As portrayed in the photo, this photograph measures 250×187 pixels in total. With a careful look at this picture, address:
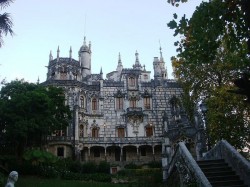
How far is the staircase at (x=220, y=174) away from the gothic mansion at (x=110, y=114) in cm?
2850

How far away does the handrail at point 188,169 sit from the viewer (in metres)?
11.7

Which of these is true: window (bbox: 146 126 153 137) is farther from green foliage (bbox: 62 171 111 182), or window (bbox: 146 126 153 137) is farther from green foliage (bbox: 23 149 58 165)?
green foliage (bbox: 23 149 58 165)

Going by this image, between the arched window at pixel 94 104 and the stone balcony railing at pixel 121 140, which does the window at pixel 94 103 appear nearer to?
the arched window at pixel 94 104

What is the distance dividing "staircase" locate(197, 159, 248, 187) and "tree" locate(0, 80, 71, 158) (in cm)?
2014

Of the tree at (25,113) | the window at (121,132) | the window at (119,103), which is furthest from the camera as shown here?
the window at (119,103)

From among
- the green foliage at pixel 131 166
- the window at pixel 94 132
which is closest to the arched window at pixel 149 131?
the green foliage at pixel 131 166

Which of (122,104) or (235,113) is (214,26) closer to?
(235,113)

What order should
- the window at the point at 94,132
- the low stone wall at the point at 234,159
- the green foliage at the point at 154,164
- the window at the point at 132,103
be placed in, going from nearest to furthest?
the low stone wall at the point at 234,159
the green foliage at the point at 154,164
the window at the point at 94,132
the window at the point at 132,103

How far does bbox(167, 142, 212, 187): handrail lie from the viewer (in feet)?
38.4

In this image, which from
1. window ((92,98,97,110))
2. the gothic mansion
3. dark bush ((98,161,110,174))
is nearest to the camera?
dark bush ((98,161,110,174))

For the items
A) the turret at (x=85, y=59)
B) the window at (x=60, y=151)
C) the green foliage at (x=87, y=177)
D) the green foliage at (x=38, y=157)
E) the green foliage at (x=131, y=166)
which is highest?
the turret at (x=85, y=59)

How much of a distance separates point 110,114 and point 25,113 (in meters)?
15.9

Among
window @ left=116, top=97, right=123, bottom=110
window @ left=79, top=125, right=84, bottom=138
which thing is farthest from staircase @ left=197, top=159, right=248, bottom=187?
window @ left=116, top=97, right=123, bottom=110

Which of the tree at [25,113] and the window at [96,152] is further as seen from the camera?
the window at [96,152]
